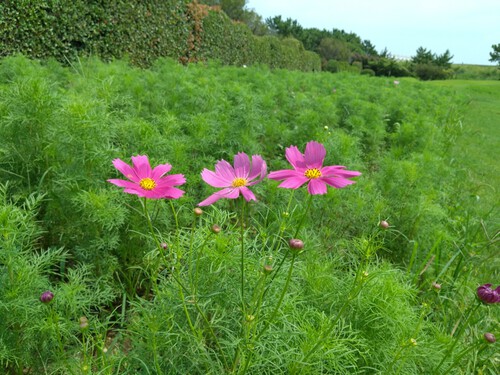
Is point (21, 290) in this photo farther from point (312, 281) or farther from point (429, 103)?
point (429, 103)

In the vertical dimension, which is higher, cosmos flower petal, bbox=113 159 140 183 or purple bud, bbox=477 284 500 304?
cosmos flower petal, bbox=113 159 140 183

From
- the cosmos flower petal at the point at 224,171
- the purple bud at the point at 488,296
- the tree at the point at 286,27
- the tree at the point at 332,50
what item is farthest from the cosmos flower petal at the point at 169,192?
the tree at the point at 286,27

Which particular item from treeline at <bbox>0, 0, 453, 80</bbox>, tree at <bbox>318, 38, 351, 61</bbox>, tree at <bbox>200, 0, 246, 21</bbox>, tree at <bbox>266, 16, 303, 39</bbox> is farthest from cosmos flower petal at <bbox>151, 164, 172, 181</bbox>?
tree at <bbox>266, 16, 303, 39</bbox>

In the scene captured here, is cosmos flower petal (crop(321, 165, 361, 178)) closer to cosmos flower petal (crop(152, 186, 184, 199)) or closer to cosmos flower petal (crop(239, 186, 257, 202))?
cosmos flower petal (crop(239, 186, 257, 202))

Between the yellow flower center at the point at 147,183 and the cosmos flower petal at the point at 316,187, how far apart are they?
0.38 meters

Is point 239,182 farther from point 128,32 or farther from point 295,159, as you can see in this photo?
point 128,32

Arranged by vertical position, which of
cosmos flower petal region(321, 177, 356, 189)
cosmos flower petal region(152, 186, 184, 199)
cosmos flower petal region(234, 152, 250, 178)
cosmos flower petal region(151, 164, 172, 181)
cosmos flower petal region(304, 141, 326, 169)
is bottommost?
cosmos flower petal region(152, 186, 184, 199)

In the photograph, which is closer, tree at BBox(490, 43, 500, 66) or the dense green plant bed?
the dense green plant bed

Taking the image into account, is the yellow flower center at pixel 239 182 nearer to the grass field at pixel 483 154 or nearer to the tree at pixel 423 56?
the grass field at pixel 483 154

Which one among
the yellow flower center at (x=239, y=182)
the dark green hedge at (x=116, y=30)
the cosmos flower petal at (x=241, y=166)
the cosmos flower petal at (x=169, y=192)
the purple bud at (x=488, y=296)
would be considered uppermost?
the dark green hedge at (x=116, y=30)

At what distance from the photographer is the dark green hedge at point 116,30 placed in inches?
242

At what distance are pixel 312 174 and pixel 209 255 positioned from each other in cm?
61

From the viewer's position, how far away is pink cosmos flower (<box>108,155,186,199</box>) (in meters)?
0.93

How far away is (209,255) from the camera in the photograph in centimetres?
142
